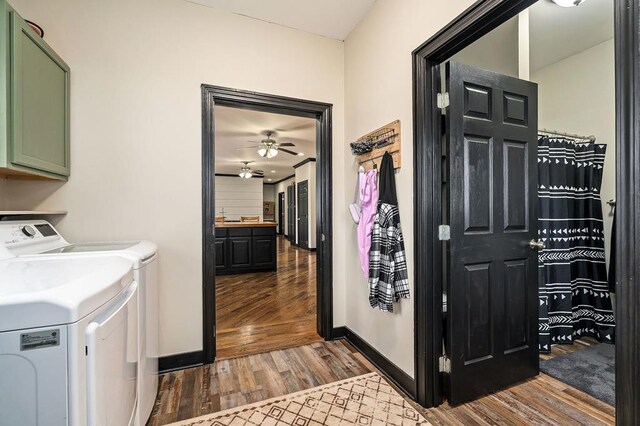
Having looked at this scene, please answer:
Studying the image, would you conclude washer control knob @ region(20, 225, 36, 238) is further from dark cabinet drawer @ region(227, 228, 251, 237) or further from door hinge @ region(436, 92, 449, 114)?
dark cabinet drawer @ region(227, 228, 251, 237)

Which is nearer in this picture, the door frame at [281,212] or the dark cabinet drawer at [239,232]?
the dark cabinet drawer at [239,232]

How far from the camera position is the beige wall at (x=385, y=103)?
1829mm

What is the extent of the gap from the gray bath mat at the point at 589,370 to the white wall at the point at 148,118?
2717 millimetres

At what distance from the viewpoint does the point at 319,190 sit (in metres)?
2.72

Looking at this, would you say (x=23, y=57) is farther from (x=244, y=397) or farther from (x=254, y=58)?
(x=244, y=397)

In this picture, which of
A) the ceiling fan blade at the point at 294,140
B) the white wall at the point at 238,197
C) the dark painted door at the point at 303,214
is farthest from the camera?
the white wall at the point at 238,197

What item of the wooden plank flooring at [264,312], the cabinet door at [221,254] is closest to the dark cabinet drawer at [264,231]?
the cabinet door at [221,254]

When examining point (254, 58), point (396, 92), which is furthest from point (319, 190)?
point (254, 58)

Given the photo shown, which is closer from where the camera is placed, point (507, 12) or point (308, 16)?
point (507, 12)

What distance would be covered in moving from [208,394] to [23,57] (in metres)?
2.19

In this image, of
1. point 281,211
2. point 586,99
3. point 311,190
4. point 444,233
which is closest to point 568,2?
point 586,99

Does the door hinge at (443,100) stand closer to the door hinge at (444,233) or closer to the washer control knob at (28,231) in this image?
the door hinge at (444,233)

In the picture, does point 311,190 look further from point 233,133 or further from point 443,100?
point 443,100

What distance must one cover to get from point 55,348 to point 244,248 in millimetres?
4602
